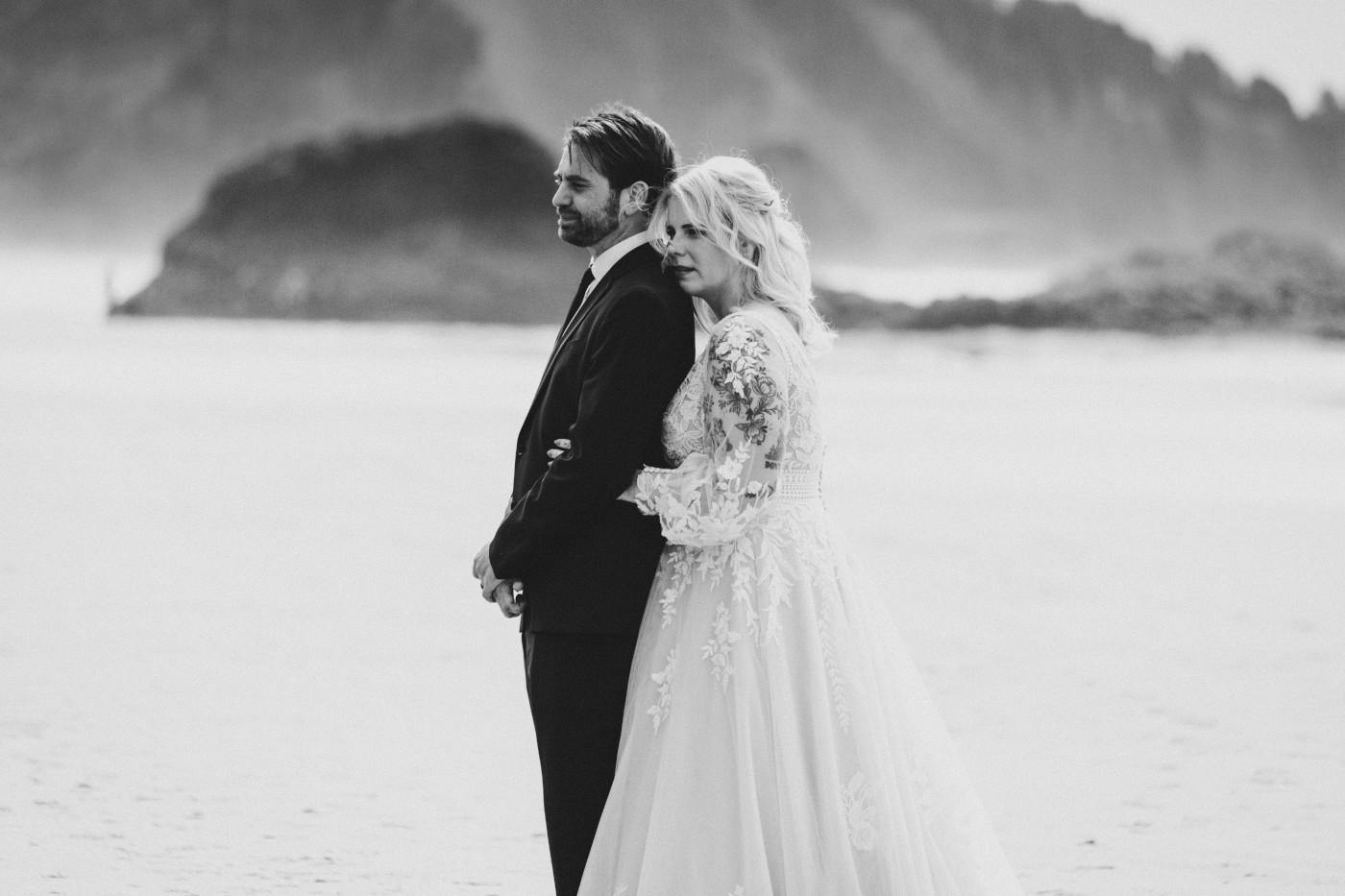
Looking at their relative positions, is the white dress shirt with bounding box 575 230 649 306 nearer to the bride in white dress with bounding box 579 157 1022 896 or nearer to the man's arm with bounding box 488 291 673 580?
the bride in white dress with bounding box 579 157 1022 896

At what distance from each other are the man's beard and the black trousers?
0.78m

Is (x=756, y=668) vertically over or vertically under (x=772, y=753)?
over

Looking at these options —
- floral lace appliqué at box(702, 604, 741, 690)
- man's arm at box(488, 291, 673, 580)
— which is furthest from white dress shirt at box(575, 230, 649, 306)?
floral lace appliqué at box(702, 604, 741, 690)

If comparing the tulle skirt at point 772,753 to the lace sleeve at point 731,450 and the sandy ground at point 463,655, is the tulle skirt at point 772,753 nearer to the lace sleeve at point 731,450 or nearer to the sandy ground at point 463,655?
the lace sleeve at point 731,450

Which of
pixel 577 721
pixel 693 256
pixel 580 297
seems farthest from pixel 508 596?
pixel 693 256

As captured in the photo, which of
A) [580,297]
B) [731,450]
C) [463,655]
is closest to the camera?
[731,450]

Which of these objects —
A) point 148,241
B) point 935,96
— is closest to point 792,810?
point 935,96

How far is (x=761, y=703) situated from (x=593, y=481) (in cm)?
52

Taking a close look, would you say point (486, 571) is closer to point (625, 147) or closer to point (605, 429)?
point (605, 429)

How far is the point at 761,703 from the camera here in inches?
102

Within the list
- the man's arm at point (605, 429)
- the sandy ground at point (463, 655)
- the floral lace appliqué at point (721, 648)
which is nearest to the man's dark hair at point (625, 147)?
the man's arm at point (605, 429)

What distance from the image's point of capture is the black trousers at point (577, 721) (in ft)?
8.79

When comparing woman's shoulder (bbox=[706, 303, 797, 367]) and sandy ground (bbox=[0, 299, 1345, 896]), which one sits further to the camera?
sandy ground (bbox=[0, 299, 1345, 896])

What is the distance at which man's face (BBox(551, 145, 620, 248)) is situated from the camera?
274 centimetres
